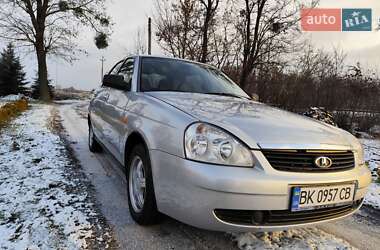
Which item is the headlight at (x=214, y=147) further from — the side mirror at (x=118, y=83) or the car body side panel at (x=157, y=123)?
the side mirror at (x=118, y=83)

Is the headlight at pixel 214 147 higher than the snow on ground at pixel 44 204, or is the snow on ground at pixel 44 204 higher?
the headlight at pixel 214 147

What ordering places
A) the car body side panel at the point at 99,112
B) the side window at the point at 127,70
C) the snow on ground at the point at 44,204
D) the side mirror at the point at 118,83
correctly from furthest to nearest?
the car body side panel at the point at 99,112 → the side window at the point at 127,70 → the side mirror at the point at 118,83 → the snow on ground at the point at 44,204

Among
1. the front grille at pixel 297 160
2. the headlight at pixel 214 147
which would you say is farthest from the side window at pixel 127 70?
the front grille at pixel 297 160

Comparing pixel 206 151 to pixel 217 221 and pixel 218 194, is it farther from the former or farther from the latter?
pixel 217 221

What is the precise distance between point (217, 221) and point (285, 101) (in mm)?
11992

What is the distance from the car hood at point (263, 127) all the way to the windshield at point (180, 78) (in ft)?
1.69

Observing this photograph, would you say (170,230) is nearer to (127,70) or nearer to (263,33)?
(127,70)

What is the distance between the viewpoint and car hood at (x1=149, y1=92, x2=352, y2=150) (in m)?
2.09

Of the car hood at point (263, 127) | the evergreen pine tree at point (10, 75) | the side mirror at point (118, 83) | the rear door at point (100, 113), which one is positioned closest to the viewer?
the car hood at point (263, 127)

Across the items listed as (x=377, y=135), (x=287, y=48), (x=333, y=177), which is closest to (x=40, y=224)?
(x=333, y=177)

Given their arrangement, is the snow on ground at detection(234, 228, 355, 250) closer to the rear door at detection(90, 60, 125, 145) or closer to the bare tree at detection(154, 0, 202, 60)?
the rear door at detection(90, 60, 125, 145)

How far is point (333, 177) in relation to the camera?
2158mm

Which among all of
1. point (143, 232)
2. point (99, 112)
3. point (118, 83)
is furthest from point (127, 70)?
point (143, 232)

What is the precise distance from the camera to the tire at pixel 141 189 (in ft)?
8.02
